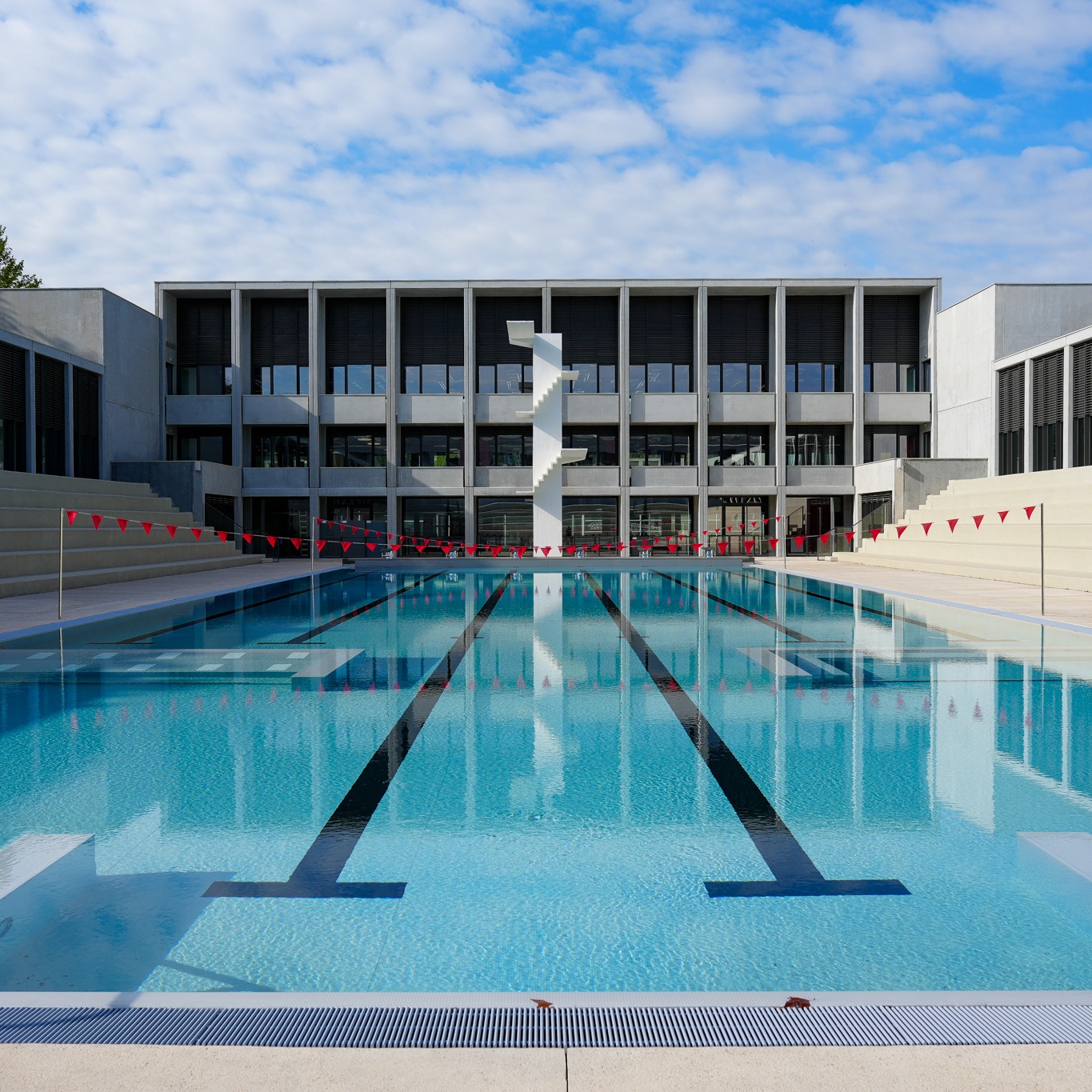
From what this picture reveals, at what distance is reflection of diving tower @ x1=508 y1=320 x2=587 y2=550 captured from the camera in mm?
28562

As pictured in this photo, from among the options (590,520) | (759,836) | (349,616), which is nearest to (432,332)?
(590,520)

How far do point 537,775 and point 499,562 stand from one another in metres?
24.7

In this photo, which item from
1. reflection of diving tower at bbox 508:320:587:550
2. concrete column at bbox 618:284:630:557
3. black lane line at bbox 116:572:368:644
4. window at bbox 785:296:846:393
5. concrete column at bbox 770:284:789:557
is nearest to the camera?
black lane line at bbox 116:572:368:644

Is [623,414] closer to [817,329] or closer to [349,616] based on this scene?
[817,329]

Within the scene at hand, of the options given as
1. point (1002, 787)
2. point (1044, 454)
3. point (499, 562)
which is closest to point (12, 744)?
point (1002, 787)

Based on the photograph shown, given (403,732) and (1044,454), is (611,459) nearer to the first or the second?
(1044,454)

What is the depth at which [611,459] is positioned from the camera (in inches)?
1331

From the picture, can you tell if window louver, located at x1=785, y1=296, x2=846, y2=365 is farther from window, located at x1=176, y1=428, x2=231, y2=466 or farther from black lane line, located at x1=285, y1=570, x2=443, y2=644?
window, located at x1=176, y1=428, x2=231, y2=466

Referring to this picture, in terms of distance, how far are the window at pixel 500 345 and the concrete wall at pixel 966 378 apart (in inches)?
610

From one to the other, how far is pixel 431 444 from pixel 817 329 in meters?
16.2

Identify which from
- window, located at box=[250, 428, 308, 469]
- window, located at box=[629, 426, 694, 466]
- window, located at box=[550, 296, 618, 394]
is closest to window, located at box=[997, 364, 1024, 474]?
window, located at box=[629, 426, 694, 466]

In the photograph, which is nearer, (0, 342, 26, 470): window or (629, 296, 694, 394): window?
(0, 342, 26, 470): window

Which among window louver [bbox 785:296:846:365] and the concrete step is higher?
A: window louver [bbox 785:296:846:365]

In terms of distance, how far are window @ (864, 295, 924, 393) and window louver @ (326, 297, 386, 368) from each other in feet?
63.7
